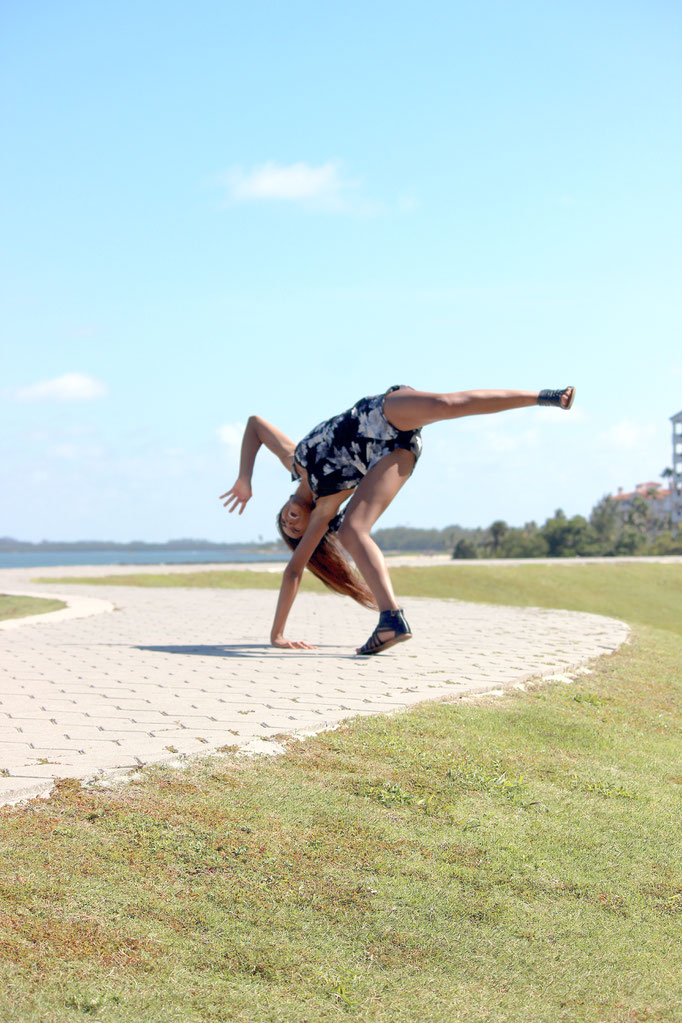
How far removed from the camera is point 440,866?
9.25ft

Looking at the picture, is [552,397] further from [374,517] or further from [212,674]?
[212,674]

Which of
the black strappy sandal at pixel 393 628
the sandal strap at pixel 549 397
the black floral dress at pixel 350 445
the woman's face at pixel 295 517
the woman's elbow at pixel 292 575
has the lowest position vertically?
the black strappy sandal at pixel 393 628

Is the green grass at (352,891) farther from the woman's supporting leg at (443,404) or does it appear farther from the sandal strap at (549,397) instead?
the woman's supporting leg at (443,404)

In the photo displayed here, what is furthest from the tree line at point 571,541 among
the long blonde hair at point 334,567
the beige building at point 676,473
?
the long blonde hair at point 334,567

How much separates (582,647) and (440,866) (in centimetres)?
492

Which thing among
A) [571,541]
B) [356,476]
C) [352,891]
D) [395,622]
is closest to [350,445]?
[356,476]

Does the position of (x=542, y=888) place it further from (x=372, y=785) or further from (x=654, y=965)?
(x=372, y=785)

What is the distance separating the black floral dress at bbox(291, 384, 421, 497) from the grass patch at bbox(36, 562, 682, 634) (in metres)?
10.1

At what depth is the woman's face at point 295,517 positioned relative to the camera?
7188 millimetres

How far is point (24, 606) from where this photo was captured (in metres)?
11.7

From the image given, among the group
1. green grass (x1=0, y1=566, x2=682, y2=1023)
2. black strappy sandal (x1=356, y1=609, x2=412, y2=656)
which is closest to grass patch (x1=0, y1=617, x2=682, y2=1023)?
green grass (x1=0, y1=566, x2=682, y2=1023)

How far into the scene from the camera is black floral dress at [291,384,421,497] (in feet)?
21.4

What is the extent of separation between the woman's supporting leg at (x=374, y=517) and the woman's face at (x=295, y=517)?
0.72m

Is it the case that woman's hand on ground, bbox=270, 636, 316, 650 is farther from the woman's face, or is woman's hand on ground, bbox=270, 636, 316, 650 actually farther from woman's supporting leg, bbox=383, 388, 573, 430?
woman's supporting leg, bbox=383, 388, 573, 430
